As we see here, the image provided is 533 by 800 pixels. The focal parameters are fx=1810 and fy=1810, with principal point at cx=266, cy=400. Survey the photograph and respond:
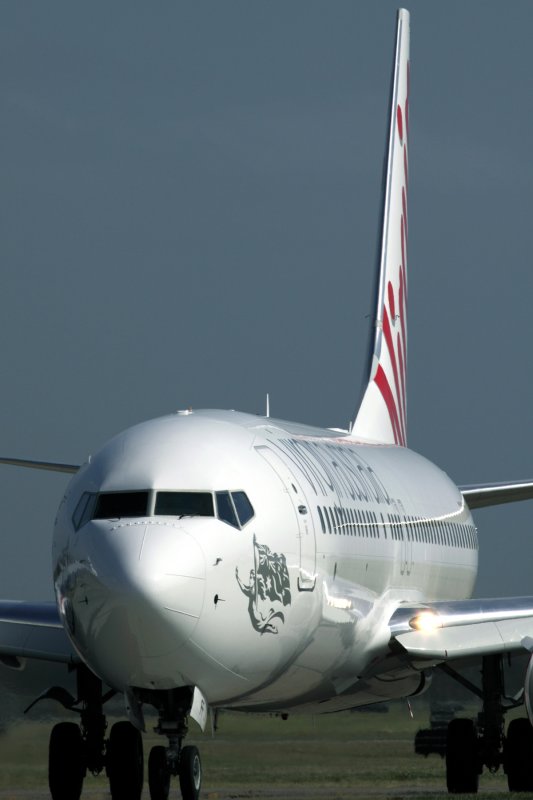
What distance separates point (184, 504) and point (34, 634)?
5.04 metres

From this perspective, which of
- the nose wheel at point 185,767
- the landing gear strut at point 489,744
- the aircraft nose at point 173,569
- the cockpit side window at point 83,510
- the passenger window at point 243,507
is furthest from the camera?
the landing gear strut at point 489,744

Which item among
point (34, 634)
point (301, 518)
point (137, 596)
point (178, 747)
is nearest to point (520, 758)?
point (34, 634)

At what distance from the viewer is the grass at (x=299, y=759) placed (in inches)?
993

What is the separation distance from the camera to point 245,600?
16078mm

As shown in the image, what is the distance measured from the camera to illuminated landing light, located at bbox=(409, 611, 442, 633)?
20.8 metres

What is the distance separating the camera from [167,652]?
608 inches

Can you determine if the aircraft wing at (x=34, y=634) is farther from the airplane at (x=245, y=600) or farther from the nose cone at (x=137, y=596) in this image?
the nose cone at (x=137, y=596)

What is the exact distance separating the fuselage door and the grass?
586cm

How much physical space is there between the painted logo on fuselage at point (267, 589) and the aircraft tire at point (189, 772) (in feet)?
4.30

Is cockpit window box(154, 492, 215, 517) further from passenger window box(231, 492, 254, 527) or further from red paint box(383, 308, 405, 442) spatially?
red paint box(383, 308, 405, 442)

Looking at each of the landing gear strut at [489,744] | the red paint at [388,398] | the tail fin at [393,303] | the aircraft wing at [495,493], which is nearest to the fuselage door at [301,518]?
the landing gear strut at [489,744]

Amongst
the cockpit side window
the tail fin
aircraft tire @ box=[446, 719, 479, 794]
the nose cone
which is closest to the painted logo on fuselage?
the nose cone

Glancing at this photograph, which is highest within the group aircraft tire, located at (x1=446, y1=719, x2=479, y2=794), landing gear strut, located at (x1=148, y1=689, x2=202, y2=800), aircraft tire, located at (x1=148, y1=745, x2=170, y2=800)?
landing gear strut, located at (x1=148, y1=689, x2=202, y2=800)

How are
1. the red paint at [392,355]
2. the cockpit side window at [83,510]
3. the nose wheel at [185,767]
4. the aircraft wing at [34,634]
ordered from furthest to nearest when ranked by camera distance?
1. the red paint at [392,355]
2. the aircraft wing at [34,634]
3. the nose wheel at [185,767]
4. the cockpit side window at [83,510]
